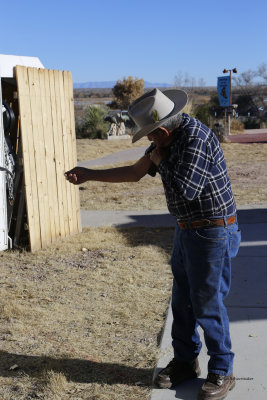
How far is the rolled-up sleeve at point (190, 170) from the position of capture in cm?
307

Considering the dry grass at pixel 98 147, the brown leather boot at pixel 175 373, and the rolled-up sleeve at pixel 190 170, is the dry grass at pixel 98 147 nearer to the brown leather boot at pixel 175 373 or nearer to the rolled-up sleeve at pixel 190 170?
the brown leather boot at pixel 175 373

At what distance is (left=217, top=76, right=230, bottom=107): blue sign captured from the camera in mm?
29953

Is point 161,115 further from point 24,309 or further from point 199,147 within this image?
point 24,309

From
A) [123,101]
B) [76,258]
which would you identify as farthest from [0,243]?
[123,101]

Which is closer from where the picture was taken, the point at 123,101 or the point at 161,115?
the point at 161,115

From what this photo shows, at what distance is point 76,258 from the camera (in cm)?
688

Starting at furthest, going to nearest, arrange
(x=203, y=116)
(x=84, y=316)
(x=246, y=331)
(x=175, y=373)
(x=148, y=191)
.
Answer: (x=203, y=116) → (x=148, y=191) → (x=84, y=316) → (x=246, y=331) → (x=175, y=373)

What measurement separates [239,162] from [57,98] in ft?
31.9

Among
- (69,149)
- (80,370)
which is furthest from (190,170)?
(69,149)

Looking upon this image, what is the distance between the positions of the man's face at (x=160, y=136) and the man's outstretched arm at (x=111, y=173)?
1.07 ft

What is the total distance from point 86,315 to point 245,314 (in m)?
1.37

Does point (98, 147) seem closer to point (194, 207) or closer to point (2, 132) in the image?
point (2, 132)

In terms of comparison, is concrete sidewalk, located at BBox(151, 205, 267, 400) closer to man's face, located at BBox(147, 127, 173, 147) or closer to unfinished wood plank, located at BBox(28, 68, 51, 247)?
man's face, located at BBox(147, 127, 173, 147)

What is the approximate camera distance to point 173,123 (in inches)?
124
